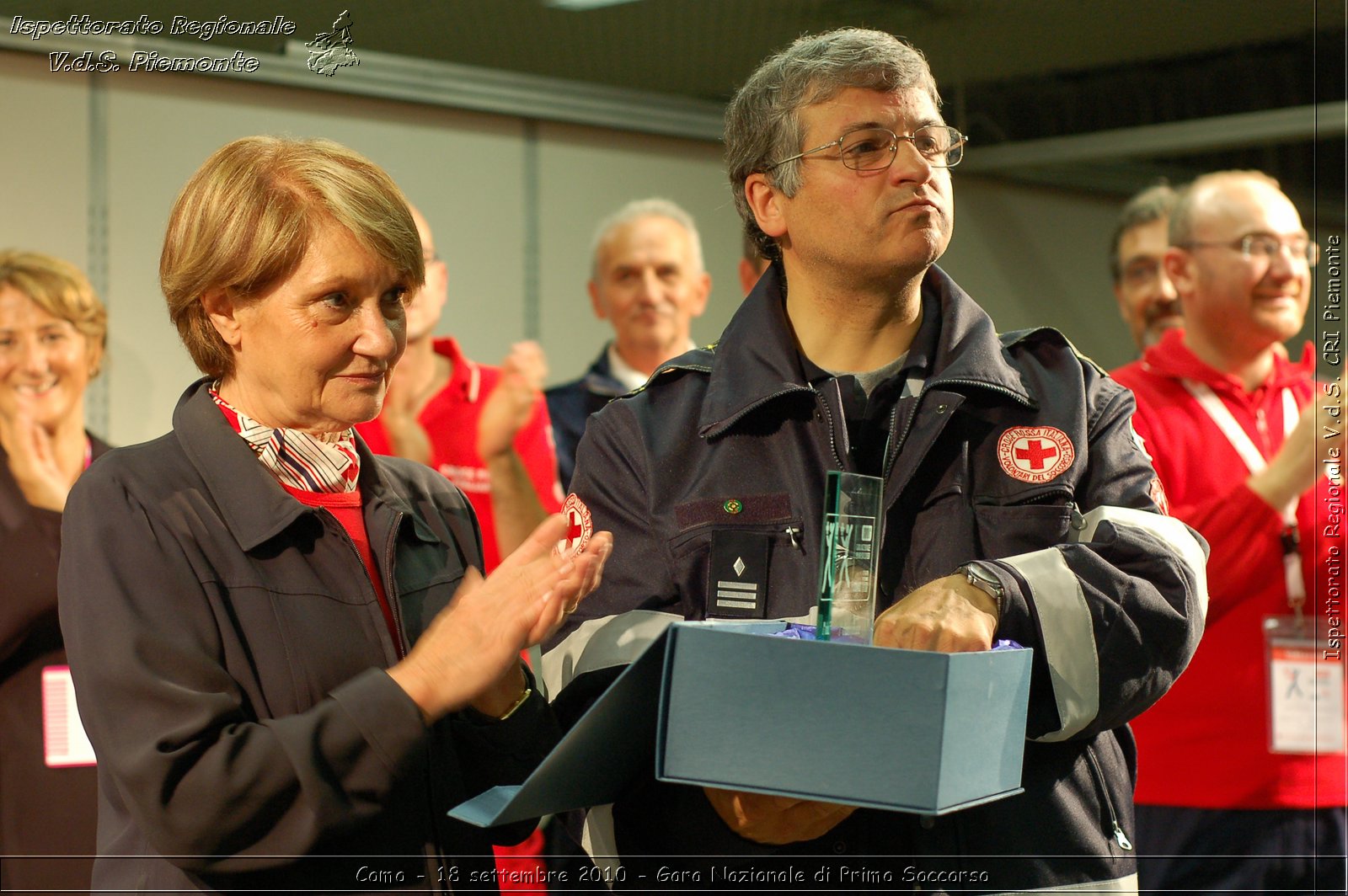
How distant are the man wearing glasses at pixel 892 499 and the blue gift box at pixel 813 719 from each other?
16cm

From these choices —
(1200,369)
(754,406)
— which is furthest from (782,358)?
(1200,369)

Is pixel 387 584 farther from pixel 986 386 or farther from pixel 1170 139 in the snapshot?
pixel 1170 139

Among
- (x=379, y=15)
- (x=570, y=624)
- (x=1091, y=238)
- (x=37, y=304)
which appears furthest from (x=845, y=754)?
(x=1091, y=238)

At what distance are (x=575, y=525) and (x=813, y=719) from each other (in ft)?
Answer: 2.00

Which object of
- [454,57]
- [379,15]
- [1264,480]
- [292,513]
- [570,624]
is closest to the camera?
[292,513]

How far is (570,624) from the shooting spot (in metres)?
1.87

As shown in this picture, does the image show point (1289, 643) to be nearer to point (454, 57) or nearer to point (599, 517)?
point (599, 517)

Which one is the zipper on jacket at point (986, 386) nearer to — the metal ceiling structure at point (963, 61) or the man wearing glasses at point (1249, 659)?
the man wearing glasses at point (1249, 659)

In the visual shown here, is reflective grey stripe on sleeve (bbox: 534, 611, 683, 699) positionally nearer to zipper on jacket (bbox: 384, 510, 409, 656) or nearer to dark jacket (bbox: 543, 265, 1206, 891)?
dark jacket (bbox: 543, 265, 1206, 891)

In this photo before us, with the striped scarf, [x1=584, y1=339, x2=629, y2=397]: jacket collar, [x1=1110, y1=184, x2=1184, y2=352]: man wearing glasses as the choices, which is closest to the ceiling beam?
[x1=1110, y1=184, x2=1184, y2=352]: man wearing glasses

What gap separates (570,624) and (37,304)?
6.74 feet

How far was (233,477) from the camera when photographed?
5.21 feet

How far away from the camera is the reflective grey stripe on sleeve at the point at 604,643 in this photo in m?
→ 1.77

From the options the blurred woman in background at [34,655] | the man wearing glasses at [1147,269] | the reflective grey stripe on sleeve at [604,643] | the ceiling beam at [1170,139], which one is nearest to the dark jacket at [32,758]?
the blurred woman in background at [34,655]
